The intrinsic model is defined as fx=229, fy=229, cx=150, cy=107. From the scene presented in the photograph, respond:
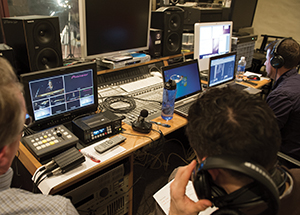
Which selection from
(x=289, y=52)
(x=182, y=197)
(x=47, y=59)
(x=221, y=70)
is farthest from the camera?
(x=221, y=70)

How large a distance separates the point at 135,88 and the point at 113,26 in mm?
549

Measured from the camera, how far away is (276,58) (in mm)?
1839

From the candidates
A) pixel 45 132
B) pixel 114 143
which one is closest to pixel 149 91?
pixel 114 143

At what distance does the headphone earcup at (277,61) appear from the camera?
5.96 ft

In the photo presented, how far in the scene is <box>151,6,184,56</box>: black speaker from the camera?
2.25 metres

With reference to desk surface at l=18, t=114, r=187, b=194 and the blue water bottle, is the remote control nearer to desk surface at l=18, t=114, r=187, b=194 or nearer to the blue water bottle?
desk surface at l=18, t=114, r=187, b=194

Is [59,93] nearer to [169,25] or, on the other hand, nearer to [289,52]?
[169,25]

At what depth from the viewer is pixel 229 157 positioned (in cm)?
54

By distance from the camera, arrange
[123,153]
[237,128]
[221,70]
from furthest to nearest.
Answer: [221,70], [123,153], [237,128]

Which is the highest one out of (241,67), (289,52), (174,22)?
(174,22)

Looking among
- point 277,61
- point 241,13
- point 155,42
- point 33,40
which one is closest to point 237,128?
Answer: point 33,40

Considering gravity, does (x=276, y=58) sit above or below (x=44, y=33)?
below

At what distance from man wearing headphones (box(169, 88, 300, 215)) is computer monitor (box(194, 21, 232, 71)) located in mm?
1737

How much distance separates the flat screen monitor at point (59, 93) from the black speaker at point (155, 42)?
3.40ft
